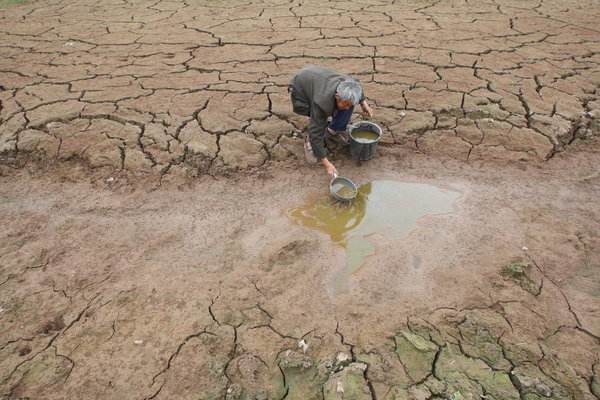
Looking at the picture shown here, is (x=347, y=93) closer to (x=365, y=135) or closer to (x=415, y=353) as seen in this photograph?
(x=365, y=135)

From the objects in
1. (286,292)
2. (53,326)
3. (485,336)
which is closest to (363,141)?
(286,292)

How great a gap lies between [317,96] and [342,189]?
77 cm

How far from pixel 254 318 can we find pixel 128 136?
2.27 meters

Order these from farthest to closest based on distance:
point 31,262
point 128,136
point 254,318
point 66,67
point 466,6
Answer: point 466,6 → point 66,67 → point 128,136 → point 31,262 → point 254,318

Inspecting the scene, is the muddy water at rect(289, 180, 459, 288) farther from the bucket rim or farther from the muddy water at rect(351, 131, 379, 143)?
the muddy water at rect(351, 131, 379, 143)

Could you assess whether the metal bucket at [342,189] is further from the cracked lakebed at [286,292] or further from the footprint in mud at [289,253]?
the footprint in mud at [289,253]

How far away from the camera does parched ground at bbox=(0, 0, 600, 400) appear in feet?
6.99

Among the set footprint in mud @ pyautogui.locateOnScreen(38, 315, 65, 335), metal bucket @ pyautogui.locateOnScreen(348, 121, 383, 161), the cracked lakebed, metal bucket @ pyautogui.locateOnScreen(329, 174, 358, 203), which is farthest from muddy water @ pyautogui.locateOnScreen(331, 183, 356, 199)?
footprint in mud @ pyautogui.locateOnScreen(38, 315, 65, 335)

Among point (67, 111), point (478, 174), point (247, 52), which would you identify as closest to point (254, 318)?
point (478, 174)

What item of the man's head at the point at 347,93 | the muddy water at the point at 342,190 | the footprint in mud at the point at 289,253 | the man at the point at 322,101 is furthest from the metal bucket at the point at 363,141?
the footprint in mud at the point at 289,253

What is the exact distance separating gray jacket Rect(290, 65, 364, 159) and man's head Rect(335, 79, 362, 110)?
0.07 meters

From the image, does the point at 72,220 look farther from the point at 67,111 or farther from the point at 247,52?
the point at 247,52

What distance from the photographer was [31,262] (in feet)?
9.12

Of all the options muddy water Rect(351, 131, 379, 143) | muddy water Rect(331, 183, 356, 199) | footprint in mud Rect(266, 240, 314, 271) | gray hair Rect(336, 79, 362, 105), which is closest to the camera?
footprint in mud Rect(266, 240, 314, 271)
